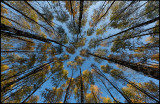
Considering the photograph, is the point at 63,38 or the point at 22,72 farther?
the point at 63,38

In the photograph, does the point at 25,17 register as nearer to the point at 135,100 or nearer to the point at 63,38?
the point at 63,38

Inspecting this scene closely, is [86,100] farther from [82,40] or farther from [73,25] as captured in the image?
[73,25]

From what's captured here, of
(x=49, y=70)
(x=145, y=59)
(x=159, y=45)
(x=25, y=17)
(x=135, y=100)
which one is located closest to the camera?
(x=159, y=45)

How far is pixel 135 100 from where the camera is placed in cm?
571

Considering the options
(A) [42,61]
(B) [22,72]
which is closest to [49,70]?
(A) [42,61]

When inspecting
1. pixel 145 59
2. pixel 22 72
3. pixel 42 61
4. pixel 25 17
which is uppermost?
pixel 25 17

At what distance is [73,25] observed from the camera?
973cm

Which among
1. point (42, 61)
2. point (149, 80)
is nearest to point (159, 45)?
point (149, 80)

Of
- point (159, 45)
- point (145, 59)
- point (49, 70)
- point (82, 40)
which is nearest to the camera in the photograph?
point (159, 45)

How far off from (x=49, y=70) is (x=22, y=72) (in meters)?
3.84

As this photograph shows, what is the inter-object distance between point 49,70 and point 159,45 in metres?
14.7

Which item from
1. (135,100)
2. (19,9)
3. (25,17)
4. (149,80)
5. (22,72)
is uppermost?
(19,9)

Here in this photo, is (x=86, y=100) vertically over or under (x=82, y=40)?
under

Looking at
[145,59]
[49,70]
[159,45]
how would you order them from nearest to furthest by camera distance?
[159,45] → [145,59] → [49,70]
